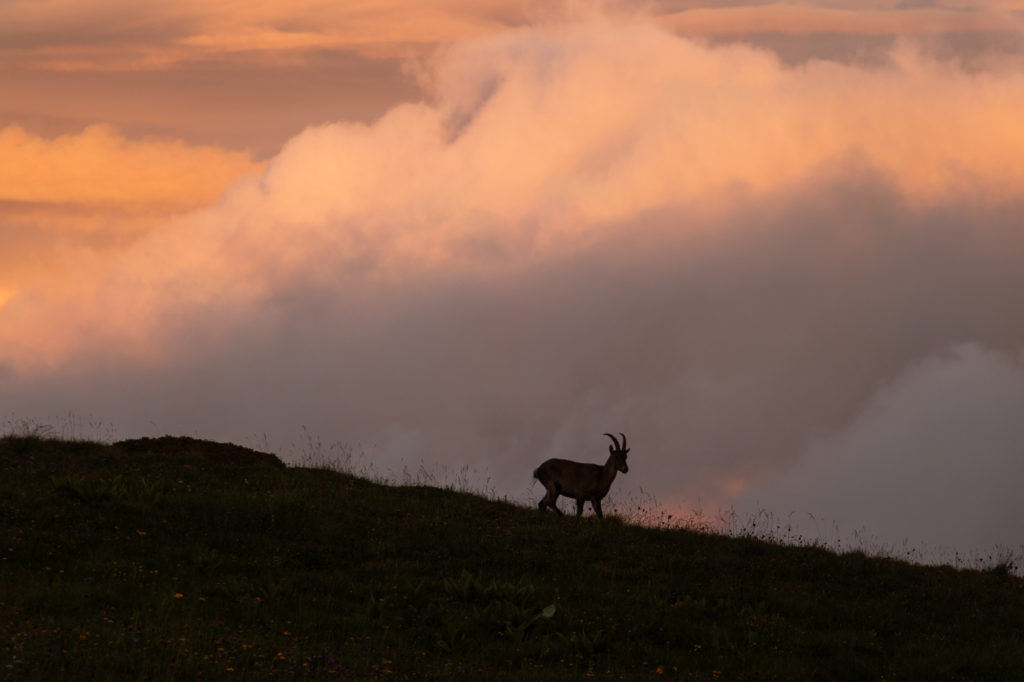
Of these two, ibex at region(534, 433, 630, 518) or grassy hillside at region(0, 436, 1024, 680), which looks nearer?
grassy hillside at region(0, 436, 1024, 680)

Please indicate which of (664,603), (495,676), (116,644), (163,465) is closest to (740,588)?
(664,603)

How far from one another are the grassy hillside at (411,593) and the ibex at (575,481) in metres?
2.16

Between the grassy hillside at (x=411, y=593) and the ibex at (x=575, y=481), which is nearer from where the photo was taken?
the grassy hillside at (x=411, y=593)

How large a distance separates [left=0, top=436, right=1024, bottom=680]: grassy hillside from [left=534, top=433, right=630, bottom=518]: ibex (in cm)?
216

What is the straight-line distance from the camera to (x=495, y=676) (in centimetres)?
1230

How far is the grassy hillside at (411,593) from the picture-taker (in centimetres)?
1236

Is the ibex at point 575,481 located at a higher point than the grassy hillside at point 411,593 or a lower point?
higher

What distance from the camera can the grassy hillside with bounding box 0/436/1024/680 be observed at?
40.5 feet

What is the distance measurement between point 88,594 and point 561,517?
455 inches

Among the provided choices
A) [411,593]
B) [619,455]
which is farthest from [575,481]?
[411,593]

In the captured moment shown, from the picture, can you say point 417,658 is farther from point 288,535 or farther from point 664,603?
point 288,535

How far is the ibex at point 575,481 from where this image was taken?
25453 mm

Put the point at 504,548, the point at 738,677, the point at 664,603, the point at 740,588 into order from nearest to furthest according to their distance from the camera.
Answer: the point at 738,677 → the point at 664,603 → the point at 740,588 → the point at 504,548

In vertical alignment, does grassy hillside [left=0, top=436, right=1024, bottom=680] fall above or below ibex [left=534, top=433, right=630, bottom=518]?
below
